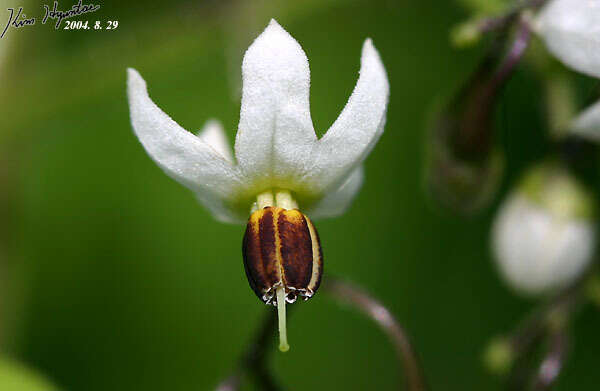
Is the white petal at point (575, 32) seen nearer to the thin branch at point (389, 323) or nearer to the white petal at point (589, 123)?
the white petal at point (589, 123)

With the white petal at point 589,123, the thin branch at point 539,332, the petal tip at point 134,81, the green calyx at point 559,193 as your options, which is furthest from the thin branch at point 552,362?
the petal tip at point 134,81

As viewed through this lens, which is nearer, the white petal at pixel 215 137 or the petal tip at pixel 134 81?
the petal tip at pixel 134 81

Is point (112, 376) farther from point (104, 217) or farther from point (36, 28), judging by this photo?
point (36, 28)

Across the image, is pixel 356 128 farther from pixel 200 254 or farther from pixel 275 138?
pixel 200 254

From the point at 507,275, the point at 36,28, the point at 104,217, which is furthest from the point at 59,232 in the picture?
the point at 507,275
